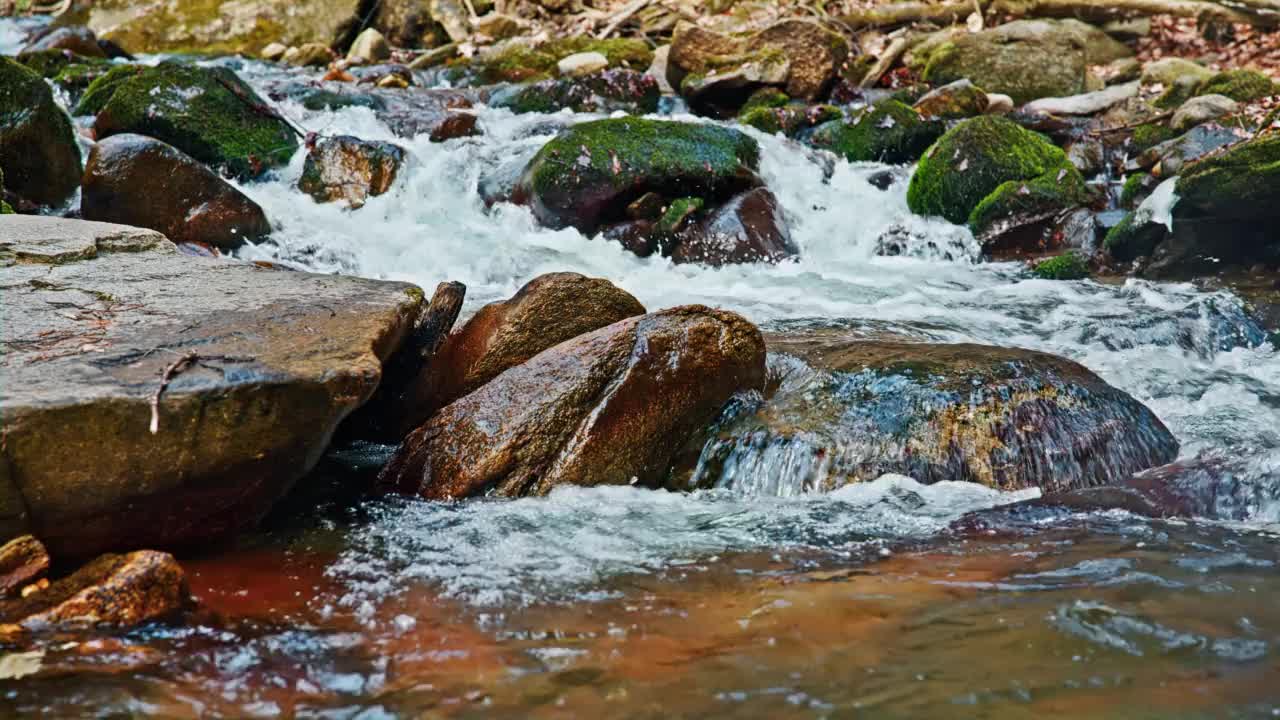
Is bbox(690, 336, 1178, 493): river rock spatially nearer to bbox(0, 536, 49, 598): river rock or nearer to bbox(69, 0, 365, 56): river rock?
bbox(0, 536, 49, 598): river rock

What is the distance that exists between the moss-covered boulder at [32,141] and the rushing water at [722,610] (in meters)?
4.99

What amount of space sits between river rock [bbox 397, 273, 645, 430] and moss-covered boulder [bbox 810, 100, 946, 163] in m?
6.97

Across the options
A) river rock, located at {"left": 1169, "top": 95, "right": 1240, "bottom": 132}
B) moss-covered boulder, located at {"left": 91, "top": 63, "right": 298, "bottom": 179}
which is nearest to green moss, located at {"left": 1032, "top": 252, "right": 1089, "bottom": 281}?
river rock, located at {"left": 1169, "top": 95, "right": 1240, "bottom": 132}

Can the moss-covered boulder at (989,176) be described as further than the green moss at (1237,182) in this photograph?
Yes

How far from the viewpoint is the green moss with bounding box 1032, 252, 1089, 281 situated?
839 cm

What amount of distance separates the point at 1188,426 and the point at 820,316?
2703 mm

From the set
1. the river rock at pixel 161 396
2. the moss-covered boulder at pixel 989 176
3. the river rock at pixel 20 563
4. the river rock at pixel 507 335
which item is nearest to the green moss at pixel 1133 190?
the moss-covered boulder at pixel 989 176

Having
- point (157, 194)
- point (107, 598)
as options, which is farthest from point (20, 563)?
point (157, 194)

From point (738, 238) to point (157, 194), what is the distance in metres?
4.93

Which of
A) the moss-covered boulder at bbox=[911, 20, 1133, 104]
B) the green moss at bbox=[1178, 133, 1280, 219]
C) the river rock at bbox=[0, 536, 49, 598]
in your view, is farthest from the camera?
the moss-covered boulder at bbox=[911, 20, 1133, 104]

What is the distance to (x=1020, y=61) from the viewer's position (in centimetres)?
1383

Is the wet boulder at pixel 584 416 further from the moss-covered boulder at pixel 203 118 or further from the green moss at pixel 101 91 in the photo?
the green moss at pixel 101 91

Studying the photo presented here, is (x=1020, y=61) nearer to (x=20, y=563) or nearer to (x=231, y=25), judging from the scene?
(x=20, y=563)

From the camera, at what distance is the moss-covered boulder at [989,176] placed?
30.7 feet
